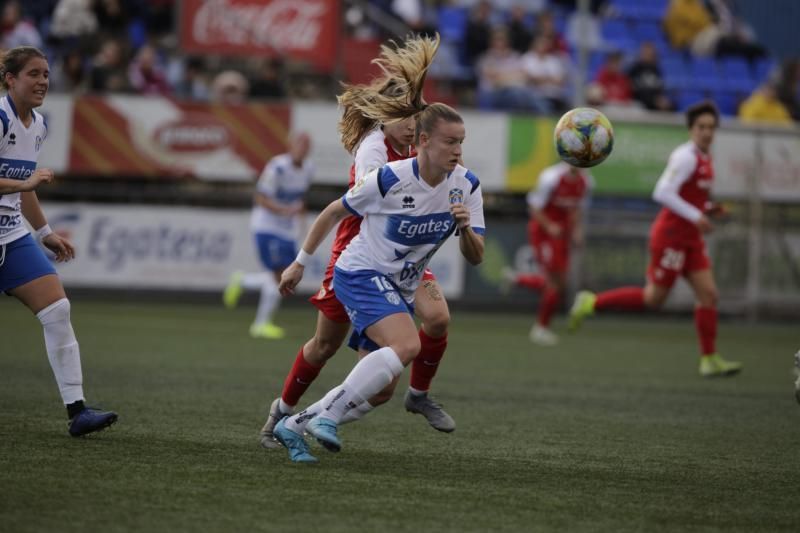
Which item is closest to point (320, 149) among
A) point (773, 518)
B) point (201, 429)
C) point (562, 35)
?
point (562, 35)

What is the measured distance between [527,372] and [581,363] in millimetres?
1307

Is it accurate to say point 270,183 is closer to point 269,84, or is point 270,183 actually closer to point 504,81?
point 269,84

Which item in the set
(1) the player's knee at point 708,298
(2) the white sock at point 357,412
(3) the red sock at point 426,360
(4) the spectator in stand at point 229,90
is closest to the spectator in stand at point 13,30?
(4) the spectator in stand at point 229,90

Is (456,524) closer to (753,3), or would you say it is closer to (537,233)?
(537,233)

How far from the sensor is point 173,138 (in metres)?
18.9

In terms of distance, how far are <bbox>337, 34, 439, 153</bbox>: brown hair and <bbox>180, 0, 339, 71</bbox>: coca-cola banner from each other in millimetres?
12482

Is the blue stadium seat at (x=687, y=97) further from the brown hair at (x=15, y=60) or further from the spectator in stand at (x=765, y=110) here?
the brown hair at (x=15, y=60)

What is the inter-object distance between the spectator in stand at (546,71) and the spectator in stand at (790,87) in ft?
13.2

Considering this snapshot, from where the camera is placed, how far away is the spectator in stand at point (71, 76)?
1869cm

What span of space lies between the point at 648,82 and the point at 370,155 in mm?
15537

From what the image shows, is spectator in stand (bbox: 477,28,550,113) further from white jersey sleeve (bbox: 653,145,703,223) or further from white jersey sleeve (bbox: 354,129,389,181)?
white jersey sleeve (bbox: 354,129,389,181)

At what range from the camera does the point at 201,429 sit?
714cm

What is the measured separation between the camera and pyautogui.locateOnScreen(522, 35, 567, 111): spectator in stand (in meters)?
20.7

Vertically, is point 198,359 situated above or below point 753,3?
below
